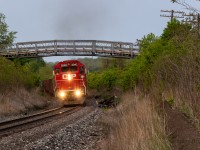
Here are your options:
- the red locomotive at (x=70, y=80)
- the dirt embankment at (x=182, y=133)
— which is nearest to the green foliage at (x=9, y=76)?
the red locomotive at (x=70, y=80)

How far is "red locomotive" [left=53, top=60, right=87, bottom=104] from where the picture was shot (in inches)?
1133

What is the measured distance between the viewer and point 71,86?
94.9ft

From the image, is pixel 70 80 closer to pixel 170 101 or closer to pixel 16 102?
pixel 16 102

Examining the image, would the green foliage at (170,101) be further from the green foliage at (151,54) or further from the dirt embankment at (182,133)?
the dirt embankment at (182,133)

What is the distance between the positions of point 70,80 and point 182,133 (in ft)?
72.3

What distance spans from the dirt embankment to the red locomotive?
19.3 meters

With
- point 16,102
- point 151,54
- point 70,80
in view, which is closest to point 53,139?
point 151,54

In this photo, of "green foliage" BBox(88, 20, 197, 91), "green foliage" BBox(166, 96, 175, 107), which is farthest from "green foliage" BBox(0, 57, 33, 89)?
"green foliage" BBox(166, 96, 175, 107)

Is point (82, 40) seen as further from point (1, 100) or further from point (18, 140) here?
point (18, 140)

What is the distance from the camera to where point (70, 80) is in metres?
28.9

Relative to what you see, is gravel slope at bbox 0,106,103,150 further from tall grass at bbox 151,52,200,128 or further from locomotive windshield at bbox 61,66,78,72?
locomotive windshield at bbox 61,66,78,72

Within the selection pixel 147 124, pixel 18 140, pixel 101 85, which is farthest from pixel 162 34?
pixel 101 85

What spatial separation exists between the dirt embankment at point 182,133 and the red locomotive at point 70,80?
63.4ft

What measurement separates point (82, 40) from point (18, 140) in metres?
47.8
